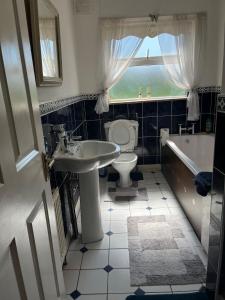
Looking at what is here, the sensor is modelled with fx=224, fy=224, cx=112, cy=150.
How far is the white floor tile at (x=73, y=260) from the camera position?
5.86 ft

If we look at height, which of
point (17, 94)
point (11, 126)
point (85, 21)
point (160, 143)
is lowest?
point (160, 143)

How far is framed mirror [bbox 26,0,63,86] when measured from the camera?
140 centimetres

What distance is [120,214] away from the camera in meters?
2.48

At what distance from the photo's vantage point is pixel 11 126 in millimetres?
748

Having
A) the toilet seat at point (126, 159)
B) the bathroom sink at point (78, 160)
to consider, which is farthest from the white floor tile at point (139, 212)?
the bathroom sink at point (78, 160)

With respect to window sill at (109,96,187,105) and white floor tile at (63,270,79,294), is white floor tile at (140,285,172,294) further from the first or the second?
window sill at (109,96,187,105)

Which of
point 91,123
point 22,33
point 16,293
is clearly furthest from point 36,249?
point 91,123

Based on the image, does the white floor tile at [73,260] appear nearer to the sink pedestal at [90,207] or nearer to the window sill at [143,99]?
the sink pedestal at [90,207]

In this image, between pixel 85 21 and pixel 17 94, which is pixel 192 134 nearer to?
pixel 85 21

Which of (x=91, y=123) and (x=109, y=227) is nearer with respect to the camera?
(x=109, y=227)

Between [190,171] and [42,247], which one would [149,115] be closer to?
[190,171]

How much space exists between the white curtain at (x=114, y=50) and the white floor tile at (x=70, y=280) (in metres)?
2.15

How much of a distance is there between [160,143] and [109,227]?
5.53 ft

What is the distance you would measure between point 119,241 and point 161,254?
39 cm
